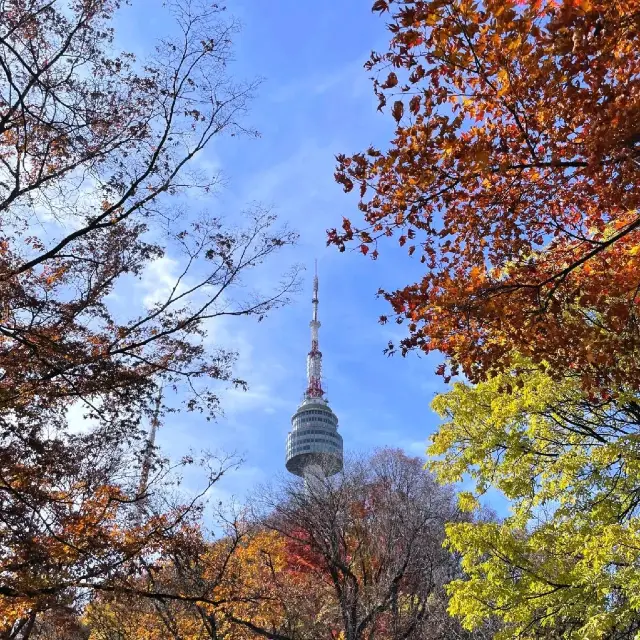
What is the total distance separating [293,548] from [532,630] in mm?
14222

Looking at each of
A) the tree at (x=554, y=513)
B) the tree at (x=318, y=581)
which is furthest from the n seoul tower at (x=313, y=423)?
the tree at (x=554, y=513)

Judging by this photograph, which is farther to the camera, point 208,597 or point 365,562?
point 365,562

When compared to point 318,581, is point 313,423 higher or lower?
higher

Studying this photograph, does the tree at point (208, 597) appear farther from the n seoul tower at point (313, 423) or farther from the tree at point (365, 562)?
the n seoul tower at point (313, 423)

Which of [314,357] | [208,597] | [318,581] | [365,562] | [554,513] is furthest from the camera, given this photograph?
[314,357]

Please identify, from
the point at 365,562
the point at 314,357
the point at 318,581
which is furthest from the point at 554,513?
the point at 314,357

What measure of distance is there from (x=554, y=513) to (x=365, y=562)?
751 centimetres

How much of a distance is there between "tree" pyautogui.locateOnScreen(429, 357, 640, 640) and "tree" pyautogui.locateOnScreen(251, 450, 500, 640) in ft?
12.9

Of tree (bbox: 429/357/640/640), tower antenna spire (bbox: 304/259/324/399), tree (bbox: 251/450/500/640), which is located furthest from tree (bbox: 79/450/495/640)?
tower antenna spire (bbox: 304/259/324/399)

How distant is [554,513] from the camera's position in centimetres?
899

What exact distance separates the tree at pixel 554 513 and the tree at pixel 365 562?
12.9 ft

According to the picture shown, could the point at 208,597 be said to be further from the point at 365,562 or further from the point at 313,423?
the point at 313,423

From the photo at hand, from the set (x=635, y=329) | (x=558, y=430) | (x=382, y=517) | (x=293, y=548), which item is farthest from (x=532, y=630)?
(x=293, y=548)

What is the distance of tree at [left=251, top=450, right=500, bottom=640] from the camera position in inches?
503
